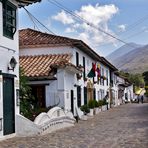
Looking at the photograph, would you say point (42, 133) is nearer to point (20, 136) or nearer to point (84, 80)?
point (20, 136)

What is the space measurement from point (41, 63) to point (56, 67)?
6.54 feet

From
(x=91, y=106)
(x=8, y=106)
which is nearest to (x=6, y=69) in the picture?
(x=8, y=106)

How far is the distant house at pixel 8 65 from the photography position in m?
14.6

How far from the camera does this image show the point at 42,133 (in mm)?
16562

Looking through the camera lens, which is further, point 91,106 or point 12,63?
point 91,106

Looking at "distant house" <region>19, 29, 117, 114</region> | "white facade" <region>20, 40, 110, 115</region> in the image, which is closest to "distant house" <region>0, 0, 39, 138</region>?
"distant house" <region>19, 29, 117, 114</region>

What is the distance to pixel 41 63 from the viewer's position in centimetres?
2472

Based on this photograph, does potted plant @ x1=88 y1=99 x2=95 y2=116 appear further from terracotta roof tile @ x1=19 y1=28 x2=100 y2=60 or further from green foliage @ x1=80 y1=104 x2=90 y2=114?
terracotta roof tile @ x1=19 y1=28 x2=100 y2=60

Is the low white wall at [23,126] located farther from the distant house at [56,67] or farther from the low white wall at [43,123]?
the distant house at [56,67]

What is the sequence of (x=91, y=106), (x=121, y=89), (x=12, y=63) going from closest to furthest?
(x=12, y=63), (x=91, y=106), (x=121, y=89)

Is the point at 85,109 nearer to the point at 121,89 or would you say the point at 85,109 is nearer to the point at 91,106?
the point at 91,106

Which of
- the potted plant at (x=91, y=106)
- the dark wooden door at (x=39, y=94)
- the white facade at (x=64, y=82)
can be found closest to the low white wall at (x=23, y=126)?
the white facade at (x=64, y=82)

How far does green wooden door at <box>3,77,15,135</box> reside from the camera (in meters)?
14.8

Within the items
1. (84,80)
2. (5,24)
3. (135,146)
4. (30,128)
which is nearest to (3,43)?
(5,24)
